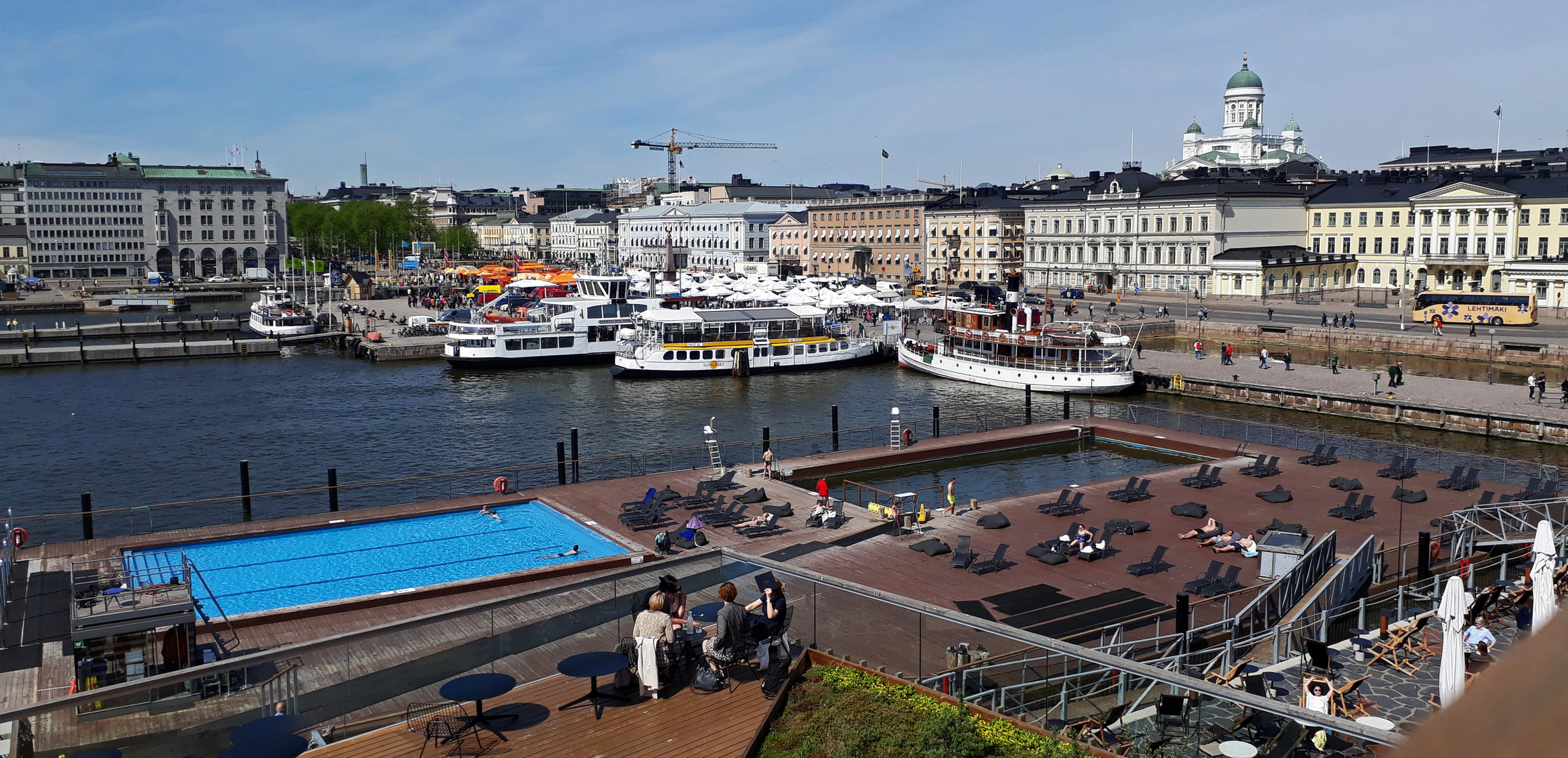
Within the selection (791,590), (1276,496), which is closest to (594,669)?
(791,590)

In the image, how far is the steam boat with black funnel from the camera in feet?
175

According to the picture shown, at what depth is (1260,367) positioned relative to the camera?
186ft

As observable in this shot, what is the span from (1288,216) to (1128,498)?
79.6 m

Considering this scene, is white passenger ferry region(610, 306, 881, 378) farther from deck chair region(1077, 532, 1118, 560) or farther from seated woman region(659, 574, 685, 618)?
seated woman region(659, 574, 685, 618)

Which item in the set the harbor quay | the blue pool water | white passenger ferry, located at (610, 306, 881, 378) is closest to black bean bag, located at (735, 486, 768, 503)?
the harbor quay

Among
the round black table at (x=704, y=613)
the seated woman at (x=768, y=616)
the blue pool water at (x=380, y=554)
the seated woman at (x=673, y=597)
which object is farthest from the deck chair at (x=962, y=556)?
the seated woman at (x=673, y=597)

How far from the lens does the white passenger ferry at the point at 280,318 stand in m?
79.4

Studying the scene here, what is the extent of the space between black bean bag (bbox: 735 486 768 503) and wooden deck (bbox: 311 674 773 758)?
15.5 m

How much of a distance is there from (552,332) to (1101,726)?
185ft

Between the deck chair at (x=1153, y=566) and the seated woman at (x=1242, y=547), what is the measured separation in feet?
5.85

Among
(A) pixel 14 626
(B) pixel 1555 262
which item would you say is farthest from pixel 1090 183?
(A) pixel 14 626

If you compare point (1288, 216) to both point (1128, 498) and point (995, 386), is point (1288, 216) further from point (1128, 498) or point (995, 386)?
point (1128, 498)

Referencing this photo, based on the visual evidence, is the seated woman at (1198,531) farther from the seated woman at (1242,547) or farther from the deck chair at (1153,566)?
the deck chair at (1153,566)

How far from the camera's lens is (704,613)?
1335 centimetres
